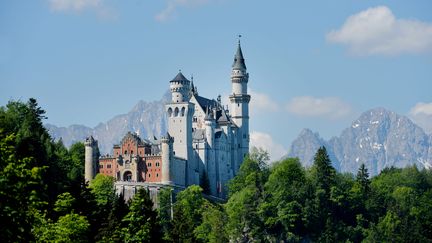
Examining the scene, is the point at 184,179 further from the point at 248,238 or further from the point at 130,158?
the point at 248,238

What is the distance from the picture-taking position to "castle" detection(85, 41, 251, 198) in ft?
468

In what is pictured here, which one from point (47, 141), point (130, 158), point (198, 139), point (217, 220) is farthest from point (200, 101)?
point (47, 141)

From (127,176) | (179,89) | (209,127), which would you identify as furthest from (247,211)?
(179,89)

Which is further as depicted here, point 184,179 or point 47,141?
point 184,179

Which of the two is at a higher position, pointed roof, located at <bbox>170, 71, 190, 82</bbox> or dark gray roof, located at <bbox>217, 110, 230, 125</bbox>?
pointed roof, located at <bbox>170, 71, 190, 82</bbox>

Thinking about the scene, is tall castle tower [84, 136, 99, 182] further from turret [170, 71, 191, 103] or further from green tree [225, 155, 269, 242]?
green tree [225, 155, 269, 242]

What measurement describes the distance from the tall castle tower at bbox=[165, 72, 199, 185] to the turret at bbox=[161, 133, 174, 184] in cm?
699

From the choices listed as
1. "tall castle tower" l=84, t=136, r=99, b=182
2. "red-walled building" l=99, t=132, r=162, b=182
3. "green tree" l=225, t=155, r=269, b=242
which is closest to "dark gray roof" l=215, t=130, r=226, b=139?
"red-walled building" l=99, t=132, r=162, b=182

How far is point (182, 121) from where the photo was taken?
151 meters

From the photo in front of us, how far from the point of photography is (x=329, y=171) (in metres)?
134

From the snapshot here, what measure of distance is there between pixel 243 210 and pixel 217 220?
991 cm

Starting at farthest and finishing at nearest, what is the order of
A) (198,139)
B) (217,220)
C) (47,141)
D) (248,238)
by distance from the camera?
(198,139), (248,238), (217,220), (47,141)

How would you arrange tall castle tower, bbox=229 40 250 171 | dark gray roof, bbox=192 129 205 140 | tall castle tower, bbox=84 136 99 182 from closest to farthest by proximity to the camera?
tall castle tower, bbox=84 136 99 182
dark gray roof, bbox=192 129 205 140
tall castle tower, bbox=229 40 250 171

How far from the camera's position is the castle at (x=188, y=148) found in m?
143
